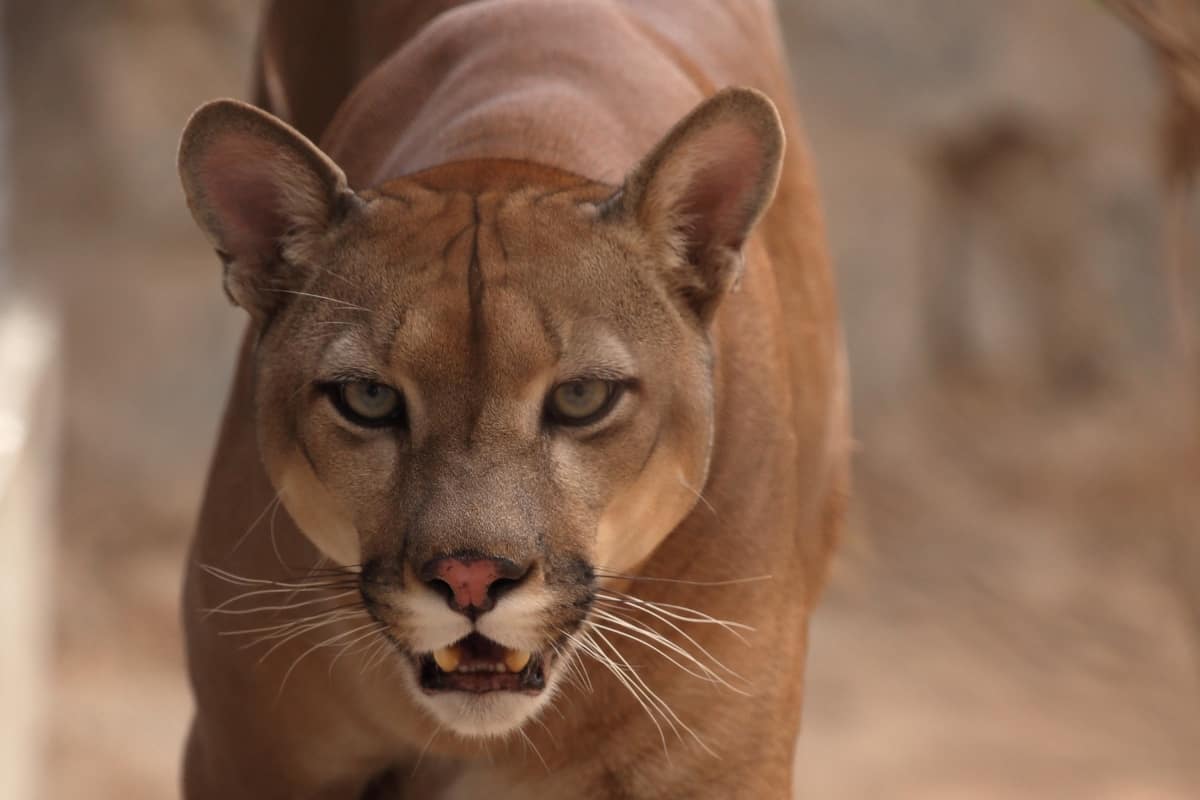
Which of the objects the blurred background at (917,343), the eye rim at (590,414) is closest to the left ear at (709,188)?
the eye rim at (590,414)

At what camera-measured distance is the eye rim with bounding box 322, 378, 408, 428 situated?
1.81 meters

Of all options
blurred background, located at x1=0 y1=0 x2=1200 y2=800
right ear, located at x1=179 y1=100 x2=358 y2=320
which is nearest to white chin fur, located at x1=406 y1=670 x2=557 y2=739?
right ear, located at x1=179 y1=100 x2=358 y2=320

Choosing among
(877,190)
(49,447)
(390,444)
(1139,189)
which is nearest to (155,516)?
(49,447)

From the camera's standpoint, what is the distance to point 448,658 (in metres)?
1.83

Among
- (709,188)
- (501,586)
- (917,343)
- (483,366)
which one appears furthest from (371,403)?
(917,343)

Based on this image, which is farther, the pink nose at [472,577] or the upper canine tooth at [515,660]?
the upper canine tooth at [515,660]

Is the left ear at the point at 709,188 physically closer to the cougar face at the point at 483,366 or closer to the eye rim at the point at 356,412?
the cougar face at the point at 483,366

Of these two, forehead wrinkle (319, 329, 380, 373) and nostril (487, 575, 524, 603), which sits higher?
forehead wrinkle (319, 329, 380, 373)

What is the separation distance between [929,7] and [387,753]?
4788 millimetres

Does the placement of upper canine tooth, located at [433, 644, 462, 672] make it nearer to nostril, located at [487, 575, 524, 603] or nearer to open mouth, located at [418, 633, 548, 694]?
open mouth, located at [418, 633, 548, 694]

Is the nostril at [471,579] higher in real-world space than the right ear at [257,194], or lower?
lower

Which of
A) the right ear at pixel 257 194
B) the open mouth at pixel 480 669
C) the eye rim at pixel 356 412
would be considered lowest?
the open mouth at pixel 480 669

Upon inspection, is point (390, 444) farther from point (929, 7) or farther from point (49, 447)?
Result: point (929, 7)

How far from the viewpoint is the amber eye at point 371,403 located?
182 cm
